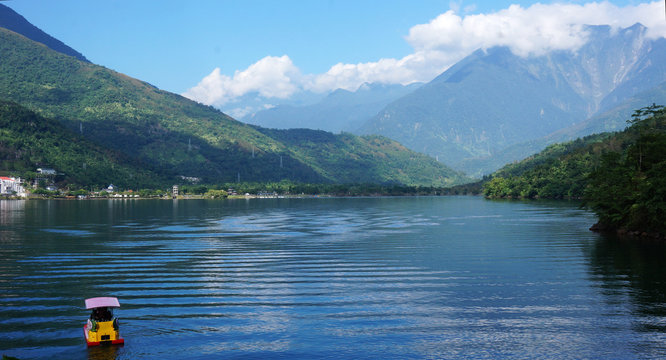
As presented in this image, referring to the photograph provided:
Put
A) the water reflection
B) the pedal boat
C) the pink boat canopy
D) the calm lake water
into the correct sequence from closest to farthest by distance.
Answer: the calm lake water < the pedal boat < the pink boat canopy < the water reflection

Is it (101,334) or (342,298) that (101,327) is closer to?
(101,334)

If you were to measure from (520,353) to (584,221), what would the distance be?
80914 mm

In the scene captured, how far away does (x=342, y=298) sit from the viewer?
3775 cm

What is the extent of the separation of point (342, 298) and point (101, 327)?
48.8ft

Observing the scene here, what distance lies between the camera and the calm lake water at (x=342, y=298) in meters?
27.8

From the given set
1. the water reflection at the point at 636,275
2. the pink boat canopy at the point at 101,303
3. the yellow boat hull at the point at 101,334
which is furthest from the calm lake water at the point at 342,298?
the pink boat canopy at the point at 101,303

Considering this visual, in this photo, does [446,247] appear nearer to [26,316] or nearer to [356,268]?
[356,268]

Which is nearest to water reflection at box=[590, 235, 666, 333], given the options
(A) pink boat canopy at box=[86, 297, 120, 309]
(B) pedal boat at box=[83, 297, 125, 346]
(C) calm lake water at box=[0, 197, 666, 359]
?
(C) calm lake water at box=[0, 197, 666, 359]

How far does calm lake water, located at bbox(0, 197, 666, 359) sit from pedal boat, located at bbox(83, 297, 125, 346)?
0.45 metres

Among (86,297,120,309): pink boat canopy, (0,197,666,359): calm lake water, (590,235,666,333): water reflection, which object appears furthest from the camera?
(590,235,666,333): water reflection

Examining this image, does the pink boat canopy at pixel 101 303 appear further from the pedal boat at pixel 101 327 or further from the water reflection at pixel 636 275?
the water reflection at pixel 636 275

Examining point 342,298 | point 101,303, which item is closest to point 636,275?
point 342,298

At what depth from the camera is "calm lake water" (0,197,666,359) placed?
27.8 meters

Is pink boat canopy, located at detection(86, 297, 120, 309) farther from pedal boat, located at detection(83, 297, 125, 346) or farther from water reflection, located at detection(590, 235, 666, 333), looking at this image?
water reflection, located at detection(590, 235, 666, 333)
